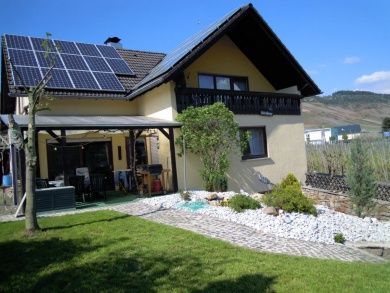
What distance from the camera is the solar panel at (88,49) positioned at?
20586mm

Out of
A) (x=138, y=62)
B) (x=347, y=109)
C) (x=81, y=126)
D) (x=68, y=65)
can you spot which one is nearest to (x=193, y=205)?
(x=81, y=126)

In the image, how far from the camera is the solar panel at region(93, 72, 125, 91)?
18000 millimetres

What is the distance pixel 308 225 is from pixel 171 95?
27.4ft

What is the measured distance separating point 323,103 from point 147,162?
135 meters

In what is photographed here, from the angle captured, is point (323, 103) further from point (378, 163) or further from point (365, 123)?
point (378, 163)

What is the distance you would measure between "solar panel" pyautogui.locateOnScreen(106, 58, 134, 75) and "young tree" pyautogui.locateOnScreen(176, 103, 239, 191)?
238 inches

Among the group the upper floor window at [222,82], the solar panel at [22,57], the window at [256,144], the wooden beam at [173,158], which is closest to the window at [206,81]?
the upper floor window at [222,82]

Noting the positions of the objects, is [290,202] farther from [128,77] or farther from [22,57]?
[22,57]

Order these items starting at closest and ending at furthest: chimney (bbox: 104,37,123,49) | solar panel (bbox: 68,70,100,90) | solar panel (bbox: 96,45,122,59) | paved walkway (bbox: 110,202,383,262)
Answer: paved walkway (bbox: 110,202,383,262)
solar panel (bbox: 68,70,100,90)
solar panel (bbox: 96,45,122,59)
chimney (bbox: 104,37,123,49)

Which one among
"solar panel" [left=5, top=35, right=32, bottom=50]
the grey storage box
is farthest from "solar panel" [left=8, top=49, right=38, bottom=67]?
the grey storage box

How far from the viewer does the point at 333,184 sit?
18625mm

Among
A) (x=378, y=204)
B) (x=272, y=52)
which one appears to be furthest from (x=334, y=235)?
(x=272, y=52)

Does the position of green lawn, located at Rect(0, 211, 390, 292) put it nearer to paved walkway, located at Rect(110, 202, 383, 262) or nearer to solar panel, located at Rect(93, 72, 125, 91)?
paved walkway, located at Rect(110, 202, 383, 262)

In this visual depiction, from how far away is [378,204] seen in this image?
51.5 ft
